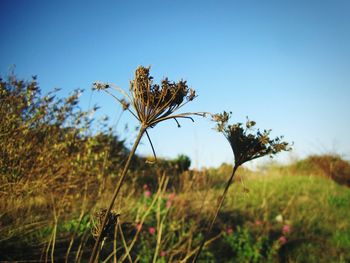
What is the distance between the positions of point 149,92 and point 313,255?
6367 millimetres

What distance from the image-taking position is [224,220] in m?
7.07

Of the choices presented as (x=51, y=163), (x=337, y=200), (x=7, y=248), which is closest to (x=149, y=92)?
(x=51, y=163)

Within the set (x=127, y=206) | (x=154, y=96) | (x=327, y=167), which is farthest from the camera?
(x=327, y=167)

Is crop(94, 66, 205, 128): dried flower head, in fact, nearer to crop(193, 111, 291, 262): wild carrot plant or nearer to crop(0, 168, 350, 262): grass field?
crop(193, 111, 291, 262): wild carrot plant

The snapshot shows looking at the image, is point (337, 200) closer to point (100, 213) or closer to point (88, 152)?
point (88, 152)

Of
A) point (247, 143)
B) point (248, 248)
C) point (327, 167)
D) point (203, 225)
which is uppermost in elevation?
point (327, 167)

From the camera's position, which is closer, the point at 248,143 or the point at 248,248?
the point at 248,143

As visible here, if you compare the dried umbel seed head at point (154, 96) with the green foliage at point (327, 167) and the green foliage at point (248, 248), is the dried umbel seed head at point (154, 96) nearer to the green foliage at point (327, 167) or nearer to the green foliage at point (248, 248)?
the green foliage at point (248, 248)

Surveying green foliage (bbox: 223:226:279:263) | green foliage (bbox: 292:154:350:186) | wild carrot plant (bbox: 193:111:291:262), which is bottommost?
green foliage (bbox: 223:226:279:263)

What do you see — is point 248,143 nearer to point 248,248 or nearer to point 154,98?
point 154,98

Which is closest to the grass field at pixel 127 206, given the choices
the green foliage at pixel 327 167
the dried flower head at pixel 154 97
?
the dried flower head at pixel 154 97

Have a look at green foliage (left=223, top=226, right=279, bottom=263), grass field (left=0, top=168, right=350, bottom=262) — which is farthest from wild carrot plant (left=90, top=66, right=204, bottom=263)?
green foliage (left=223, top=226, right=279, bottom=263)

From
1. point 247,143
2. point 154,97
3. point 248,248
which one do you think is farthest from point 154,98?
point 248,248

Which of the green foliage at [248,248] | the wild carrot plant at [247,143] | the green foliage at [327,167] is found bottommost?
the green foliage at [248,248]
